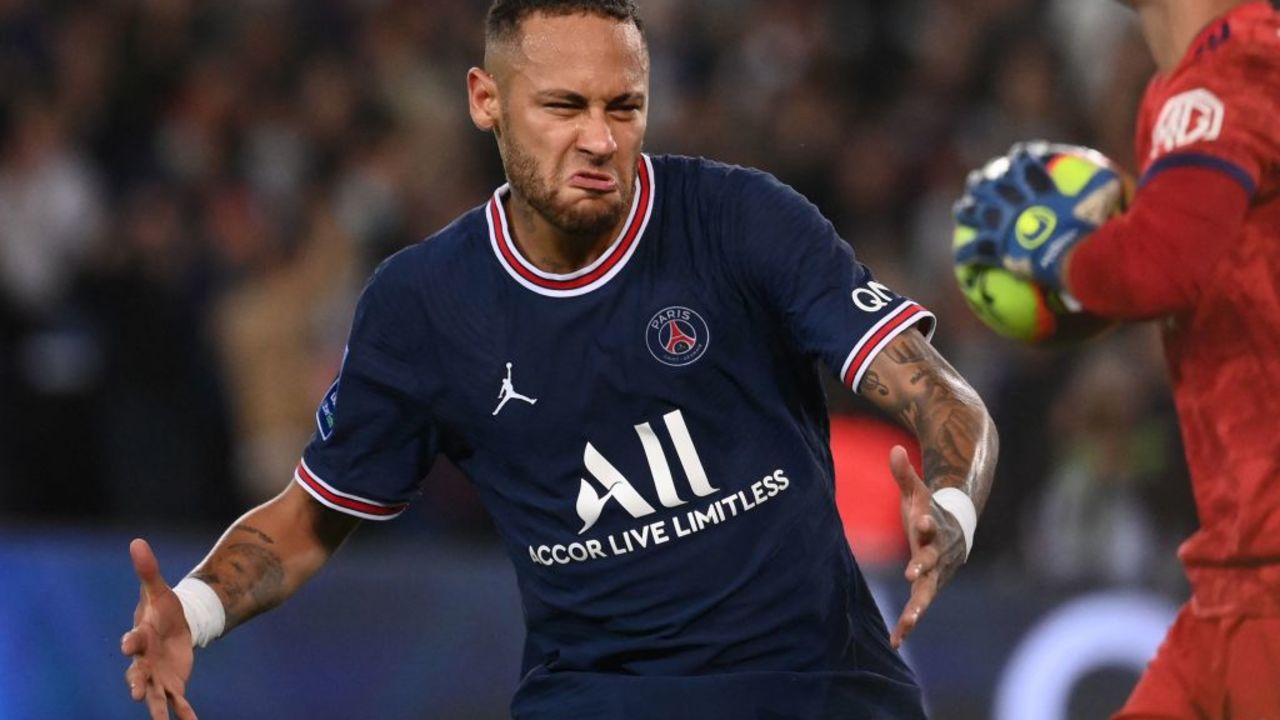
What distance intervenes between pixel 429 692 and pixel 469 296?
3.89 meters

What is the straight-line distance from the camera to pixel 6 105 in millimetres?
10180

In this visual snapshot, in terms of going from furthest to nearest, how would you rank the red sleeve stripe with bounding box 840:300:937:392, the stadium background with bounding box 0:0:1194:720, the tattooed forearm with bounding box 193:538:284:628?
the stadium background with bounding box 0:0:1194:720
the tattooed forearm with bounding box 193:538:284:628
the red sleeve stripe with bounding box 840:300:937:392

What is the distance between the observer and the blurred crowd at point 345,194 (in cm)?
953

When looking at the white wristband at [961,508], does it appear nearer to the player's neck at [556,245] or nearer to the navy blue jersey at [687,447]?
the navy blue jersey at [687,447]

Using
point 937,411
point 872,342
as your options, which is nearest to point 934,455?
point 937,411

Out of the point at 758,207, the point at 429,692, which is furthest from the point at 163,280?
the point at 758,207

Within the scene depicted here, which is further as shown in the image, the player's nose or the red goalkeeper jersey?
the player's nose

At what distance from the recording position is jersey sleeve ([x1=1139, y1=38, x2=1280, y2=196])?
390 cm

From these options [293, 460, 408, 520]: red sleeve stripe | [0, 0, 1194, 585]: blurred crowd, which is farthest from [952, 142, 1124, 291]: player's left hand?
[0, 0, 1194, 585]: blurred crowd

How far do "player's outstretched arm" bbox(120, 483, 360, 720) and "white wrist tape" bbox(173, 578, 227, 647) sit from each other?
20 millimetres

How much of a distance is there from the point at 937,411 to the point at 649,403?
61cm

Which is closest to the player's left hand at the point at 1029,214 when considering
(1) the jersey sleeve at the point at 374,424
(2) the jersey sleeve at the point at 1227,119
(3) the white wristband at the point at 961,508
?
(2) the jersey sleeve at the point at 1227,119

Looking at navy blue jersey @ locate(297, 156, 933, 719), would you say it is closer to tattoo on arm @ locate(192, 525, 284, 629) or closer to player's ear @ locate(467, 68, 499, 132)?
player's ear @ locate(467, 68, 499, 132)

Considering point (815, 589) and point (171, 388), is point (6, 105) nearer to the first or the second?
point (171, 388)
